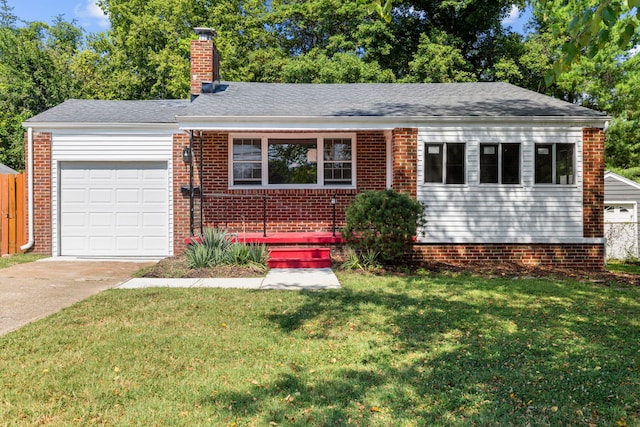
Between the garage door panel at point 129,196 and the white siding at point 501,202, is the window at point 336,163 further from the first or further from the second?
the garage door panel at point 129,196

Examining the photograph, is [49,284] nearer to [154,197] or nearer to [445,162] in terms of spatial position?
[154,197]

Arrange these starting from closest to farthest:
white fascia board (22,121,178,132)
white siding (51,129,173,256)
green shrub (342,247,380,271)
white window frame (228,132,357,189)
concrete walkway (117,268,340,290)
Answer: concrete walkway (117,268,340,290), green shrub (342,247,380,271), white fascia board (22,121,178,132), white siding (51,129,173,256), white window frame (228,132,357,189)

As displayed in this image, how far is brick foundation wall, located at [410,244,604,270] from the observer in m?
9.79

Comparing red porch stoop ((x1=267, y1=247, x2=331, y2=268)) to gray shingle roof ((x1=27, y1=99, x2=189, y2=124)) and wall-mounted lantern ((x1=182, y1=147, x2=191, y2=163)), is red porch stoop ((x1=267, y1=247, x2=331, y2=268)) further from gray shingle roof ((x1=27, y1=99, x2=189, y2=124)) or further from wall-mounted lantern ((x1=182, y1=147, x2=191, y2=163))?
Result: gray shingle roof ((x1=27, y1=99, x2=189, y2=124))

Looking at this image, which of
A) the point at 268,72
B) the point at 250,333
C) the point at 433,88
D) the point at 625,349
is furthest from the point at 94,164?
the point at 268,72

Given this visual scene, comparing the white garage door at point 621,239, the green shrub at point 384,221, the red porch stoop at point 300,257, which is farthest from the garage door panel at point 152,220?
the white garage door at point 621,239

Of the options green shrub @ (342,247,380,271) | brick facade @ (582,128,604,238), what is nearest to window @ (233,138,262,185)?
green shrub @ (342,247,380,271)

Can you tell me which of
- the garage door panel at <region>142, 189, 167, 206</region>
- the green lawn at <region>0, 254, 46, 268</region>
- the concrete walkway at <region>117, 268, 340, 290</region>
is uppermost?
the garage door panel at <region>142, 189, 167, 206</region>

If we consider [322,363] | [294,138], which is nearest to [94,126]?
[294,138]

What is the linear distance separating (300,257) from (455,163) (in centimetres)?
406

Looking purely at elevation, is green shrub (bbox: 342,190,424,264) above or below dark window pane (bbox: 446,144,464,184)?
below

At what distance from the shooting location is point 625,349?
13.7 ft

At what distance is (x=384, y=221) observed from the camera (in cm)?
838

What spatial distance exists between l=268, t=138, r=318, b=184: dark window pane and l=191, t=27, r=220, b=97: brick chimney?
2822 mm
